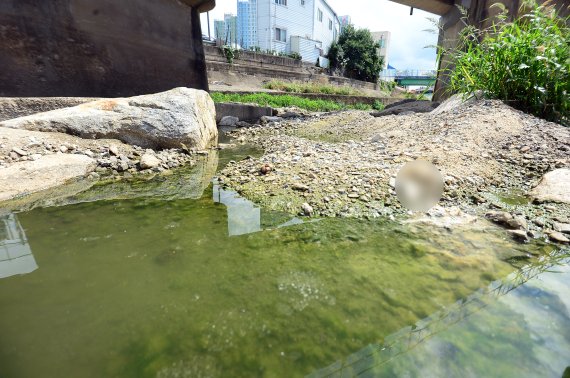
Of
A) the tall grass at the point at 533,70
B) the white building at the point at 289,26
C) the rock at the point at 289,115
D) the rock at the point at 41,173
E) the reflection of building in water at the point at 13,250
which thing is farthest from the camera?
the white building at the point at 289,26

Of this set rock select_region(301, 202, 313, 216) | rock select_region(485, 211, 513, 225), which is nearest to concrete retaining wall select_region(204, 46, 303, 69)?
rock select_region(301, 202, 313, 216)

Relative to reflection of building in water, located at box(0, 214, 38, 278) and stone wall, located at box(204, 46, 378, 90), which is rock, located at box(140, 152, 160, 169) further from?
stone wall, located at box(204, 46, 378, 90)

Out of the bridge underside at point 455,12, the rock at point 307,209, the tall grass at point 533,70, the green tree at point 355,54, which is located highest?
the green tree at point 355,54

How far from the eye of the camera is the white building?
23938 millimetres

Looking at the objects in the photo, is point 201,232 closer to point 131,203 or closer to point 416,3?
point 131,203

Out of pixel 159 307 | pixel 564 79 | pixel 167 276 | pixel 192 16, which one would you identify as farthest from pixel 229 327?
pixel 192 16

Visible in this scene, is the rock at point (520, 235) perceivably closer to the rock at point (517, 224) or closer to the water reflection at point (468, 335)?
the rock at point (517, 224)

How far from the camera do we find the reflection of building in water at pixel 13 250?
1.44 m

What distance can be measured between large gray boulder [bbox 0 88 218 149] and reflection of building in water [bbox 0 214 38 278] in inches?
74.1

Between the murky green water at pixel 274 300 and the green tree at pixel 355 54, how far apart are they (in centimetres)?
2546

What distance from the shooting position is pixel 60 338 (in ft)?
3.37

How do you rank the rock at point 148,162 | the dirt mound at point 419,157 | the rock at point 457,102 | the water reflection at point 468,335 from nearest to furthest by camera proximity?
the water reflection at point 468,335 → the dirt mound at point 419,157 → the rock at point 148,162 → the rock at point 457,102

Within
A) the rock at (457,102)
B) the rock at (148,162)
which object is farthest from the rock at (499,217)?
the rock at (148,162)

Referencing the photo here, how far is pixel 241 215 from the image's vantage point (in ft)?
7.00
